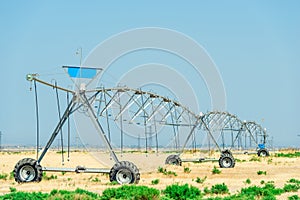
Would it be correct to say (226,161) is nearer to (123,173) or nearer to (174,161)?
(174,161)

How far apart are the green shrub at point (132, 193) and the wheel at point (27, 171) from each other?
26.3ft

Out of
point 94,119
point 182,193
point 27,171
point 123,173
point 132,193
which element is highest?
point 94,119

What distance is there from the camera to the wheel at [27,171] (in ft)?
82.1

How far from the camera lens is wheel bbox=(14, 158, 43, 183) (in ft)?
82.1

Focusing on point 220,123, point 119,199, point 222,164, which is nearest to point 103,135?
point 119,199

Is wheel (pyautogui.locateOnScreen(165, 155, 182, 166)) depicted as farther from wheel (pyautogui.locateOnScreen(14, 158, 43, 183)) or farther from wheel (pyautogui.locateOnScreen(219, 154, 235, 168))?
wheel (pyautogui.locateOnScreen(14, 158, 43, 183))

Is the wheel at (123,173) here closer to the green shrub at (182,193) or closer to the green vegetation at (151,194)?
the green vegetation at (151,194)

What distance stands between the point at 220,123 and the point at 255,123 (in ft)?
66.3

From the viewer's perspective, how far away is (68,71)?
25.8 meters

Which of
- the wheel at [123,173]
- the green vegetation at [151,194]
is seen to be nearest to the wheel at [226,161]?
the wheel at [123,173]

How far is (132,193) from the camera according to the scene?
1725cm

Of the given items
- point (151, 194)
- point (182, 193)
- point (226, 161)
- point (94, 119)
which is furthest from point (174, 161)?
point (151, 194)

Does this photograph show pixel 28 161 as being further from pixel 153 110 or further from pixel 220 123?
pixel 220 123

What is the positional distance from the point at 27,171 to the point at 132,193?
9.92 meters
